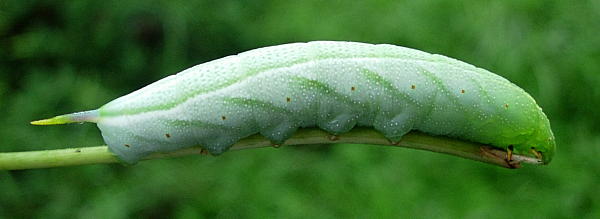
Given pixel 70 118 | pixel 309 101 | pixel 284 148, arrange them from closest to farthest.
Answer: pixel 70 118 → pixel 309 101 → pixel 284 148

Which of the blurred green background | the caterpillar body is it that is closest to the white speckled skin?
the caterpillar body

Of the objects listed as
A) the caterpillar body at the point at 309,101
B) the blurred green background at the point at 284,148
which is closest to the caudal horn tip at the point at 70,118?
the caterpillar body at the point at 309,101

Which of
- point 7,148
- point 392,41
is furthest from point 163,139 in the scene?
point 392,41

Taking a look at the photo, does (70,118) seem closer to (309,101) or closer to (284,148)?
(309,101)

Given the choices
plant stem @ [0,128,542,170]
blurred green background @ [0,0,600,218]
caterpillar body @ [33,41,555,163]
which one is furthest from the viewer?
blurred green background @ [0,0,600,218]

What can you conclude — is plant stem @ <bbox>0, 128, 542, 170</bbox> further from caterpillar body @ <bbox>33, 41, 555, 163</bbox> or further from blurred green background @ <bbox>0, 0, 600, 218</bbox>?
blurred green background @ <bbox>0, 0, 600, 218</bbox>

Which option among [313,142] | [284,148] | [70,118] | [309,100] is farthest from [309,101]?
[284,148]
